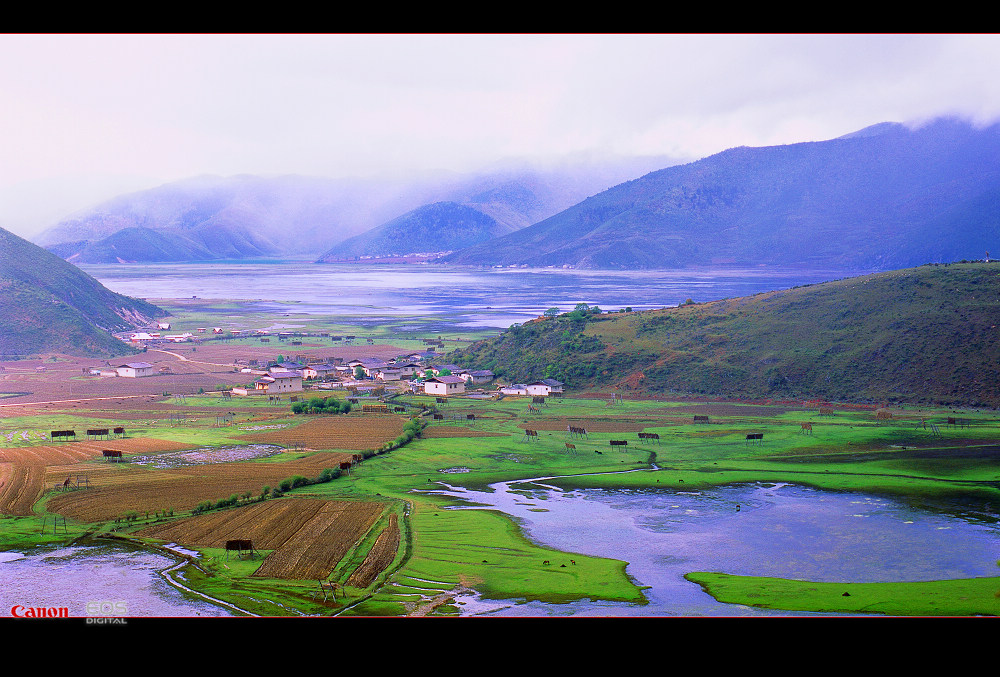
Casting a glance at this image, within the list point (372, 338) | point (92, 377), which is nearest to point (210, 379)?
point (92, 377)

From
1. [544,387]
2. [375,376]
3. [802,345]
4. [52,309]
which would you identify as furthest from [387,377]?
[52,309]

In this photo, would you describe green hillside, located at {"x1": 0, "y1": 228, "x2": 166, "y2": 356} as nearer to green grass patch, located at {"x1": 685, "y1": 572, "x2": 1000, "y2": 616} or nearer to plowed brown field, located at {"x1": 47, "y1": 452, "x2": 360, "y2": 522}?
plowed brown field, located at {"x1": 47, "y1": 452, "x2": 360, "y2": 522}

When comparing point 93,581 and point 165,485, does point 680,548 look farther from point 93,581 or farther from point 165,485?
point 165,485

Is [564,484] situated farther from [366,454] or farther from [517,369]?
[517,369]

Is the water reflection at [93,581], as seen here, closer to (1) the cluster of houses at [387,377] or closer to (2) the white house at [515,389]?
(1) the cluster of houses at [387,377]

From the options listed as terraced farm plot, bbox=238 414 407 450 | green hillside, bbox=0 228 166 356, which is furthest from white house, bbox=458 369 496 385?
green hillside, bbox=0 228 166 356

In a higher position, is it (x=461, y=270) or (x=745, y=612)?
(x=461, y=270)

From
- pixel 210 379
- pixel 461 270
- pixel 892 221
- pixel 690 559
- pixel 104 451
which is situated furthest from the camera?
pixel 461 270

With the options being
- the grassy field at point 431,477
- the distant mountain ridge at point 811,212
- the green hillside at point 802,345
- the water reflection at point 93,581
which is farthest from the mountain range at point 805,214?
the water reflection at point 93,581
